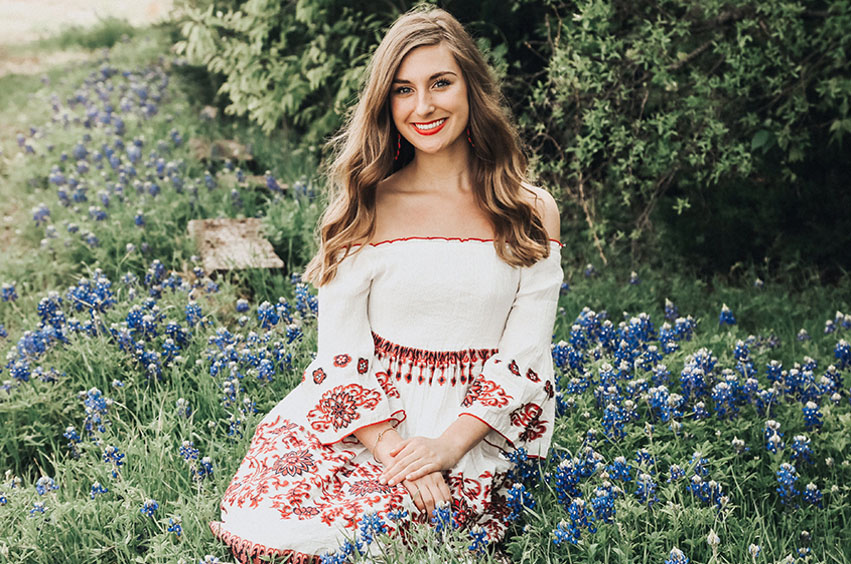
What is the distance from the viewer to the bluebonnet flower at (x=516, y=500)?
2.65m

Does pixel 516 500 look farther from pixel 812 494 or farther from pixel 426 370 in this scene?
pixel 812 494

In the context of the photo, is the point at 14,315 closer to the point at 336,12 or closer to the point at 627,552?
the point at 336,12

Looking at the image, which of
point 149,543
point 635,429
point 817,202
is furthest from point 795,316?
point 149,543

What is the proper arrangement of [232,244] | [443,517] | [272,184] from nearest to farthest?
[443,517], [232,244], [272,184]

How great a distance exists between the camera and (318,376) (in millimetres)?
2830

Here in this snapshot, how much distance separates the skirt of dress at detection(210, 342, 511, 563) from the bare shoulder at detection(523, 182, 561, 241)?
1.67 feet

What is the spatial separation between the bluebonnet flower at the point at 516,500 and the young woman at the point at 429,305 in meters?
0.07

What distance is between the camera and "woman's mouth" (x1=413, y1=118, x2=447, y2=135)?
2811 millimetres

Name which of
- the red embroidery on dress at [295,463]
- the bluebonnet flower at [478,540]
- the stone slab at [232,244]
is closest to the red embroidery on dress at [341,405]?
the red embroidery on dress at [295,463]

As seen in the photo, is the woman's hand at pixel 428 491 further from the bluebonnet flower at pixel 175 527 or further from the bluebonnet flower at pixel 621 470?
the bluebonnet flower at pixel 175 527

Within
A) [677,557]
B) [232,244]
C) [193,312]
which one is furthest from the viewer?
[232,244]

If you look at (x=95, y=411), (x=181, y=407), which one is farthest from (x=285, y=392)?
(x=95, y=411)

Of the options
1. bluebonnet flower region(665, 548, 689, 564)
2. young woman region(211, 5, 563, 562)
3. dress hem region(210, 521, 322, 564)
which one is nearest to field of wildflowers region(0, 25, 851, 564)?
bluebonnet flower region(665, 548, 689, 564)

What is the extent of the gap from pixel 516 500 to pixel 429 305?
67 centimetres
